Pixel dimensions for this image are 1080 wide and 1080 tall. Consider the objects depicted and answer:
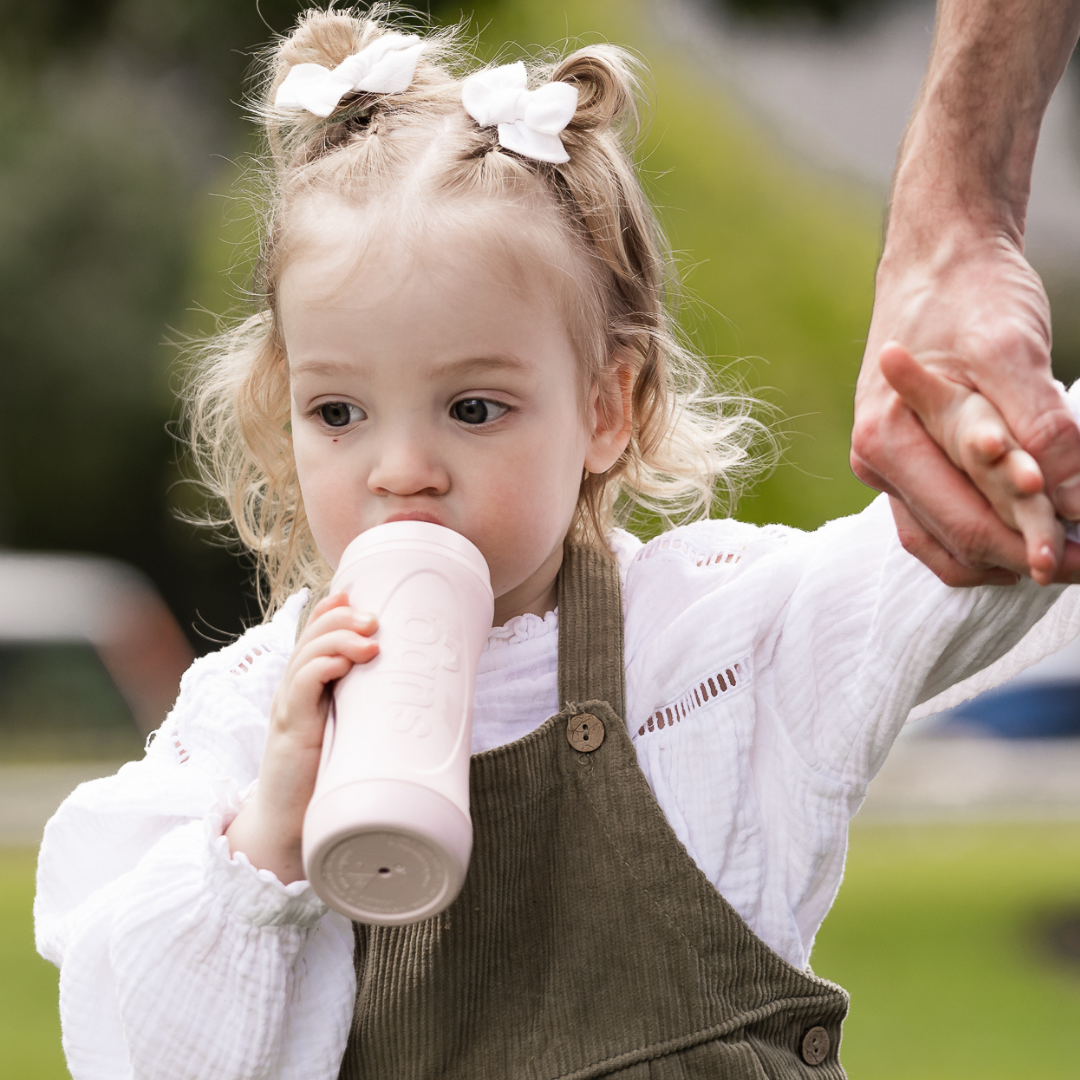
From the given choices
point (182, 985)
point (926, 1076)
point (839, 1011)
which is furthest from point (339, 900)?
point (926, 1076)

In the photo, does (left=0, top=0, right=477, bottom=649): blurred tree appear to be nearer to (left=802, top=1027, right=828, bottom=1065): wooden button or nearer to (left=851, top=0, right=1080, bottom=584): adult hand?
(left=802, top=1027, right=828, bottom=1065): wooden button

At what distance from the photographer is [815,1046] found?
5.61ft

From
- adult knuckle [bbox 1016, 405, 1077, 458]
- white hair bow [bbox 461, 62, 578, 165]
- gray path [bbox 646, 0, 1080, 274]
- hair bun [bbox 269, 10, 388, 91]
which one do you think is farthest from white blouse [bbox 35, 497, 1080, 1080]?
gray path [bbox 646, 0, 1080, 274]

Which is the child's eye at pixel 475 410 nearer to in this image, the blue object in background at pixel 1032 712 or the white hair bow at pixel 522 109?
the white hair bow at pixel 522 109

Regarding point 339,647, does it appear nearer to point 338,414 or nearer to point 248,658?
point 338,414

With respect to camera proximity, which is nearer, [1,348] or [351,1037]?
[351,1037]

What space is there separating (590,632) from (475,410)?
13.1 inches

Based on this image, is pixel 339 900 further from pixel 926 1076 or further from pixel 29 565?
pixel 29 565

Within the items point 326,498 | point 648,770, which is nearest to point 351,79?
point 326,498

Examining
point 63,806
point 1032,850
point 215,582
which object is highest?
point 215,582

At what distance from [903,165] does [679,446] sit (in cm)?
73

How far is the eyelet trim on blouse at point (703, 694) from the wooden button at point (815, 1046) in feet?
1.34

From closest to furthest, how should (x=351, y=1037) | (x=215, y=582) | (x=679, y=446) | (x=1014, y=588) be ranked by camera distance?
(x=1014, y=588) → (x=351, y=1037) → (x=679, y=446) → (x=215, y=582)

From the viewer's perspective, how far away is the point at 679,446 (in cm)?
221
